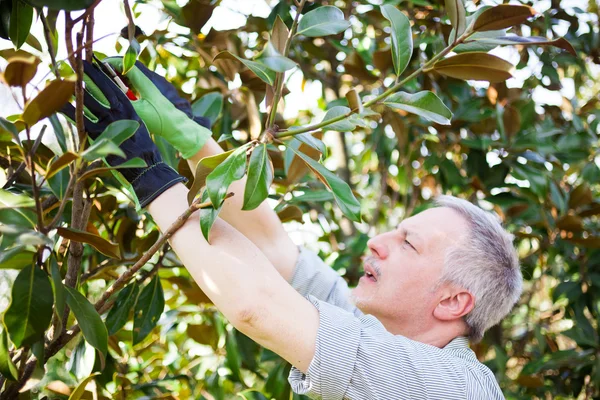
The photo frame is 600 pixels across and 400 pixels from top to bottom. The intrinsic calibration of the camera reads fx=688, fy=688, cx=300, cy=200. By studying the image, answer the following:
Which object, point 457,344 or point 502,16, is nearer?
point 502,16

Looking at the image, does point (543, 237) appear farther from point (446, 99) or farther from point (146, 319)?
point (146, 319)

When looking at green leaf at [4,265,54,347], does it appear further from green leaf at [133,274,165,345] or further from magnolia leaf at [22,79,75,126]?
green leaf at [133,274,165,345]

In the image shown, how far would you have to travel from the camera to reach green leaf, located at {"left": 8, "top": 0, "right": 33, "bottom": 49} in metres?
1.05

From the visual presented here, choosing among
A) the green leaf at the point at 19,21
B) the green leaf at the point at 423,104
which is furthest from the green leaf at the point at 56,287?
the green leaf at the point at 423,104

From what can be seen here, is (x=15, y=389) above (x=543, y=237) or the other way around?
above

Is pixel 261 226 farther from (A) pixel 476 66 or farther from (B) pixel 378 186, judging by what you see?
(B) pixel 378 186

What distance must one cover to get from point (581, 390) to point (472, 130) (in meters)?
1.10

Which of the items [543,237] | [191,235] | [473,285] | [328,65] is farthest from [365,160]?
[191,235]

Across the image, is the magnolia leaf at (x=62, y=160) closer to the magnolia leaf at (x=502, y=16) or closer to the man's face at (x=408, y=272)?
the magnolia leaf at (x=502, y=16)

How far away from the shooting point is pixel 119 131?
1.03m

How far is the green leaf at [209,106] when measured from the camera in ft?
5.80

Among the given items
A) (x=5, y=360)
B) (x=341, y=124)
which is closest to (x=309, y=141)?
(x=341, y=124)

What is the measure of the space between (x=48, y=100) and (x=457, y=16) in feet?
2.11

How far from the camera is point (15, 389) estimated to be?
1188 mm
